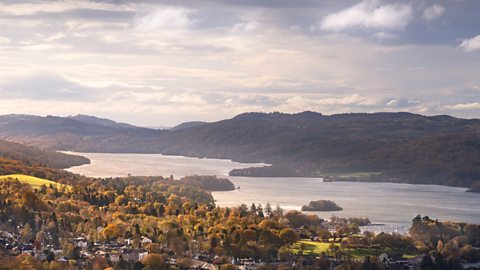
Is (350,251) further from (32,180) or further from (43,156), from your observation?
(43,156)

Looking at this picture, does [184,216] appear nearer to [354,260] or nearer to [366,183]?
[354,260]

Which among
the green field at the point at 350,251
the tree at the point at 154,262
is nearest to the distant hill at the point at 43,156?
the green field at the point at 350,251

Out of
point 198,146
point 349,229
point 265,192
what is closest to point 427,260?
point 349,229

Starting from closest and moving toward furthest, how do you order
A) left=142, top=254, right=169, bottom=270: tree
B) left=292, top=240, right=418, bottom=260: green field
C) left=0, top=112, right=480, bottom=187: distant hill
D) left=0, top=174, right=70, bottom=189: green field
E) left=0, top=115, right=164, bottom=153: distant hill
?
left=142, top=254, right=169, bottom=270: tree < left=292, top=240, right=418, bottom=260: green field < left=0, top=174, right=70, bottom=189: green field < left=0, top=112, right=480, bottom=187: distant hill < left=0, top=115, right=164, bottom=153: distant hill

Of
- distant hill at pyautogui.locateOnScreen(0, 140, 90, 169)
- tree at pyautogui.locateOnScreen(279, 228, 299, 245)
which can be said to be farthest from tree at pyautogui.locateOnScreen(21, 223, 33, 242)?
distant hill at pyautogui.locateOnScreen(0, 140, 90, 169)

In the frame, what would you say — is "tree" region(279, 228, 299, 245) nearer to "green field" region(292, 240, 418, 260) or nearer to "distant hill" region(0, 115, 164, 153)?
"green field" region(292, 240, 418, 260)

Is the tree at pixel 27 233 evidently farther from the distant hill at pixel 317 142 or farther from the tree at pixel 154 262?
the distant hill at pixel 317 142

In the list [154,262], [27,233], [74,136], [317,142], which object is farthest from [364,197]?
[74,136]
